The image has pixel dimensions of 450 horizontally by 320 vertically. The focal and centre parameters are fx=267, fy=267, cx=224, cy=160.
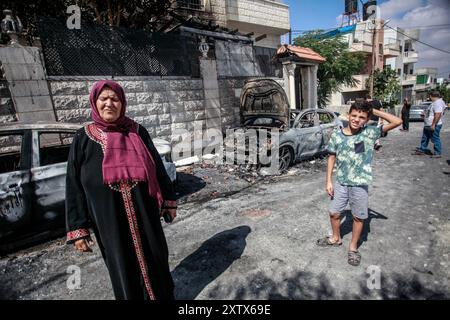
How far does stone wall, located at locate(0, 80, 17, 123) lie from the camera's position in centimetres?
544

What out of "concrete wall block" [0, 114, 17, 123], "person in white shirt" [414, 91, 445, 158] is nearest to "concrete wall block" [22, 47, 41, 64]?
"concrete wall block" [0, 114, 17, 123]

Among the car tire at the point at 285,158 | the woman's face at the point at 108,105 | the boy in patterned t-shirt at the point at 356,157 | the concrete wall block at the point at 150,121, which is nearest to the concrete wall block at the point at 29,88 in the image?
the concrete wall block at the point at 150,121

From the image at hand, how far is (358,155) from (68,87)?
6.42 m

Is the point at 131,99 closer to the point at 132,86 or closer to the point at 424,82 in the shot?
the point at 132,86

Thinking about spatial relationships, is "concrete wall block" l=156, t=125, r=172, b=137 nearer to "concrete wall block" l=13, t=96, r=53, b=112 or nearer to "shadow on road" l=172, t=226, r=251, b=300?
"concrete wall block" l=13, t=96, r=53, b=112

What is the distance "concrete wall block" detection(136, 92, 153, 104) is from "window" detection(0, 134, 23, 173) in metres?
3.81

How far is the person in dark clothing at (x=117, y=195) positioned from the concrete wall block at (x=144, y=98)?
5766 millimetres

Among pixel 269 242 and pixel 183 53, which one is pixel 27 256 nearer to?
pixel 269 242

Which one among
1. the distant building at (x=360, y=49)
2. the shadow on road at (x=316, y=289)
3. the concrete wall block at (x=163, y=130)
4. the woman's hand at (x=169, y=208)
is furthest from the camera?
the distant building at (x=360, y=49)

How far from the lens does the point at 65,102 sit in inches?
247

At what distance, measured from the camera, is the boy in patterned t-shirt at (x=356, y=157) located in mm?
2785

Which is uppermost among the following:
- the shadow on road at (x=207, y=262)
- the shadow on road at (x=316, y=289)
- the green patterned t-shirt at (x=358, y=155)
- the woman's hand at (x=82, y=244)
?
the green patterned t-shirt at (x=358, y=155)

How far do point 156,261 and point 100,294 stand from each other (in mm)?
1070

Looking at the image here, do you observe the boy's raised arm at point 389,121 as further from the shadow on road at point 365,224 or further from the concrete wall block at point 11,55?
the concrete wall block at point 11,55
